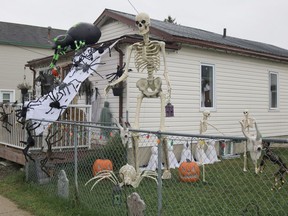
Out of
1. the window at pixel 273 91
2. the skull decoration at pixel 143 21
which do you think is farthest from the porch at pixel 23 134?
the window at pixel 273 91

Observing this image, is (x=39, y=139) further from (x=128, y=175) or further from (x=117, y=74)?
(x=128, y=175)

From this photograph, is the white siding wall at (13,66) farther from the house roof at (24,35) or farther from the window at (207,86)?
the window at (207,86)

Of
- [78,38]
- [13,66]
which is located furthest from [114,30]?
[13,66]

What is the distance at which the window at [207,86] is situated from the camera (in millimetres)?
10297

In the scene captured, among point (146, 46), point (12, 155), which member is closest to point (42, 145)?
Result: point (12, 155)

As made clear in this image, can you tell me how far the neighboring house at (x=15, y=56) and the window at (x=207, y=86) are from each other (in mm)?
12386

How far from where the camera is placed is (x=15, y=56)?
21.0 m

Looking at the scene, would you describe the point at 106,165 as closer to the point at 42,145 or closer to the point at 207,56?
the point at 42,145

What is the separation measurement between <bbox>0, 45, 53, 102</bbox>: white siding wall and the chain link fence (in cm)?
1368

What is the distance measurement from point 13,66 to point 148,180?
16.5 metres

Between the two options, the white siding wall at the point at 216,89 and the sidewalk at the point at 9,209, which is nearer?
the sidewalk at the point at 9,209

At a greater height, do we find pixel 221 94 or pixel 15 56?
pixel 15 56

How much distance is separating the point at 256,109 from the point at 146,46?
7021 mm

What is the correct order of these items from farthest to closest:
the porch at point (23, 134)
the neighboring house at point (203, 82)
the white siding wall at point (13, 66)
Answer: the white siding wall at point (13, 66) < the neighboring house at point (203, 82) < the porch at point (23, 134)
